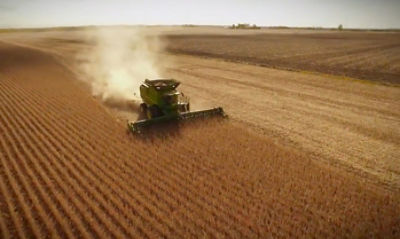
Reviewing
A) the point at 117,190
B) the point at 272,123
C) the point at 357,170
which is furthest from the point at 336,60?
the point at 117,190

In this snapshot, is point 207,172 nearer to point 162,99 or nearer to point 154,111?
point 162,99

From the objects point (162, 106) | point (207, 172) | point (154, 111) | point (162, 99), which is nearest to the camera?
point (207, 172)

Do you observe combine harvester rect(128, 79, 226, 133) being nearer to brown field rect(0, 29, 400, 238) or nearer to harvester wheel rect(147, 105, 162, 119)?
harvester wheel rect(147, 105, 162, 119)

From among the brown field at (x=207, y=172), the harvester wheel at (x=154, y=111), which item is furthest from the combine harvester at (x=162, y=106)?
the brown field at (x=207, y=172)

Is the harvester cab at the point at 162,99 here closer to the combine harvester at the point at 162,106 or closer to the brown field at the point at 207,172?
the combine harvester at the point at 162,106

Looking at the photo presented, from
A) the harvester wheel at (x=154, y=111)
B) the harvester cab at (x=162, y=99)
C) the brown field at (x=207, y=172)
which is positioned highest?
the harvester cab at (x=162, y=99)

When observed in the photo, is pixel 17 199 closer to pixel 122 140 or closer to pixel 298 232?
pixel 122 140

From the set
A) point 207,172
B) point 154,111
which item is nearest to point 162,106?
point 154,111

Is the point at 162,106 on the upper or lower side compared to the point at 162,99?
lower
